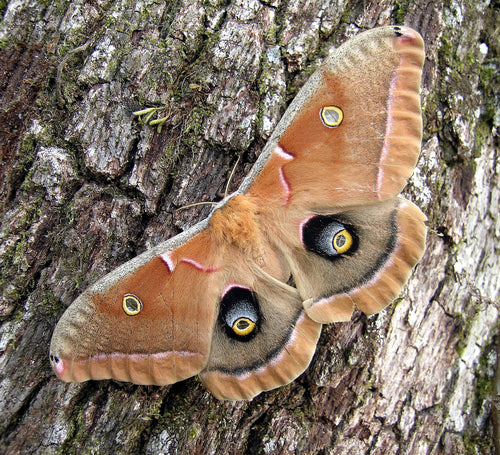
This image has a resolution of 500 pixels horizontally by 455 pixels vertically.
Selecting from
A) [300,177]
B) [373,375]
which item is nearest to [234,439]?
[373,375]

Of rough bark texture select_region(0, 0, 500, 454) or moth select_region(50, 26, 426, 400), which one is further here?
rough bark texture select_region(0, 0, 500, 454)

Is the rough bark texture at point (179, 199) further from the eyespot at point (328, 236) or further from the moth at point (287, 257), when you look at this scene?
the eyespot at point (328, 236)

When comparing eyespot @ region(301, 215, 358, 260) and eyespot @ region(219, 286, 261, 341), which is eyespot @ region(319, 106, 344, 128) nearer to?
eyespot @ region(301, 215, 358, 260)

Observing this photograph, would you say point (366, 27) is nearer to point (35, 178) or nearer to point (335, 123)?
point (335, 123)

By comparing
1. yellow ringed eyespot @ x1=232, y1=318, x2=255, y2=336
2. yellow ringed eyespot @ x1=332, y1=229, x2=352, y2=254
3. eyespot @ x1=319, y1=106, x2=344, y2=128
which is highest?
eyespot @ x1=319, y1=106, x2=344, y2=128

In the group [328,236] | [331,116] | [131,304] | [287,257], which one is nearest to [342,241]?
[328,236]

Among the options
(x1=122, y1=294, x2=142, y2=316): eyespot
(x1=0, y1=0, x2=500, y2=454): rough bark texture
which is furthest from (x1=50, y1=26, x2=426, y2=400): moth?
(x1=0, y1=0, x2=500, y2=454): rough bark texture

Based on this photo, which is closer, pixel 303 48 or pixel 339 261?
pixel 339 261

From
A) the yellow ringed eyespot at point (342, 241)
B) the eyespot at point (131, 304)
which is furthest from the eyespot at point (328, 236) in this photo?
the eyespot at point (131, 304)
